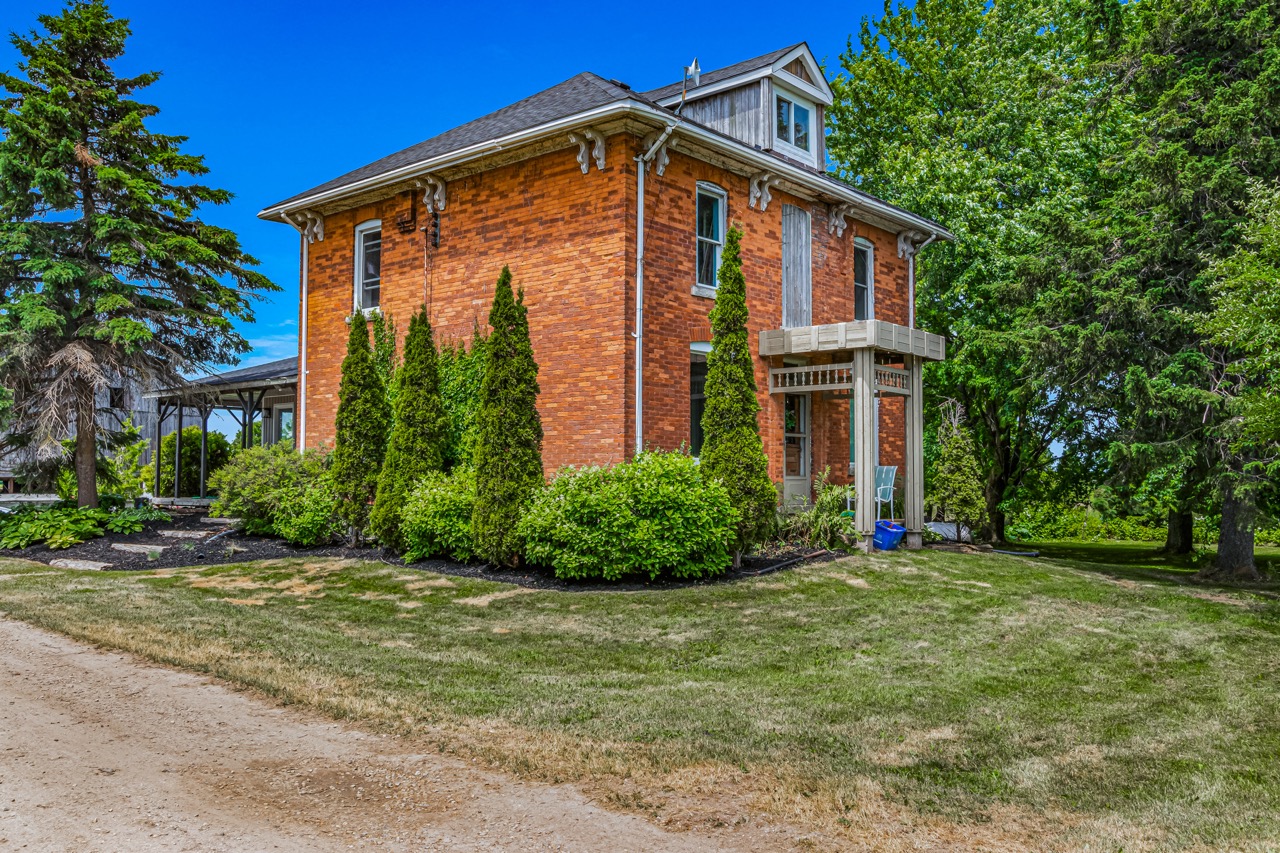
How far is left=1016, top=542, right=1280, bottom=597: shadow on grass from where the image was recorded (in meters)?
13.4

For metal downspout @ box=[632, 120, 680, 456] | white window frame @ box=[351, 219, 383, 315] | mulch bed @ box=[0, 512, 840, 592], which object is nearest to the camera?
mulch bed @ box=[0, 512, 840, 592]

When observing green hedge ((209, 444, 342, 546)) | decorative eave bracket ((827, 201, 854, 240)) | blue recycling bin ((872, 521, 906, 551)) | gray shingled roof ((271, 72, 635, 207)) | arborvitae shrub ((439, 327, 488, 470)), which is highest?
gray shingled roof ((271, 72, 635, 207))

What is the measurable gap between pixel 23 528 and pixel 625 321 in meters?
11.0

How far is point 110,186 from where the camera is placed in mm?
16547

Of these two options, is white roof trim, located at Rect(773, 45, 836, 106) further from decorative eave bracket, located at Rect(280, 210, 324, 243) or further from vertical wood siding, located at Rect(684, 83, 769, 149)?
decorative eave bracket, located at Rect(280, 210, 324, 243)

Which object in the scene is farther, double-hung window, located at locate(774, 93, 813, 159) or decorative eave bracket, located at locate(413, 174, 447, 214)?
double-hung window, located at locate(774, 93, 813, 159)

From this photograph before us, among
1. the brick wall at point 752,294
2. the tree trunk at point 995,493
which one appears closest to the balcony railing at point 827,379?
the brick wall at point 752,294

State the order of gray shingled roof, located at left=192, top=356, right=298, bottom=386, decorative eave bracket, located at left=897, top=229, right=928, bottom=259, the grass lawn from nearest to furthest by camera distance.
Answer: the grass lawn, decorative eave bracket, located at left=897, top=229, right=928, bottom=259, gray shingled roof, located at left=192, top=356, right=298, bottom=386

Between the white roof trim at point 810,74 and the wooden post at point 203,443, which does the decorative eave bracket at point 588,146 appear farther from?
the wooden post at point 203,443

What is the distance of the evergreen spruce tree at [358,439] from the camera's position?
13641 millimetres

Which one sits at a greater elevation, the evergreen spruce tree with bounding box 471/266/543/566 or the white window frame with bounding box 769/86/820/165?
the white window frame with bounding box 769/86/820/165

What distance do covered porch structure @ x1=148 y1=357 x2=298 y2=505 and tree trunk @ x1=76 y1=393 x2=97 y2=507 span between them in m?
2.57

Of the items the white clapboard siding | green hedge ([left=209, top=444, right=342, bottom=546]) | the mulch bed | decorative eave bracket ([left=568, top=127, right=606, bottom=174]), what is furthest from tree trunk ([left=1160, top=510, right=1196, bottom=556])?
green hedge ([left=209, top=444, right=342, bottom=546])

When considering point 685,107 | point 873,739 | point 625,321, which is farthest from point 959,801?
point 685,107
